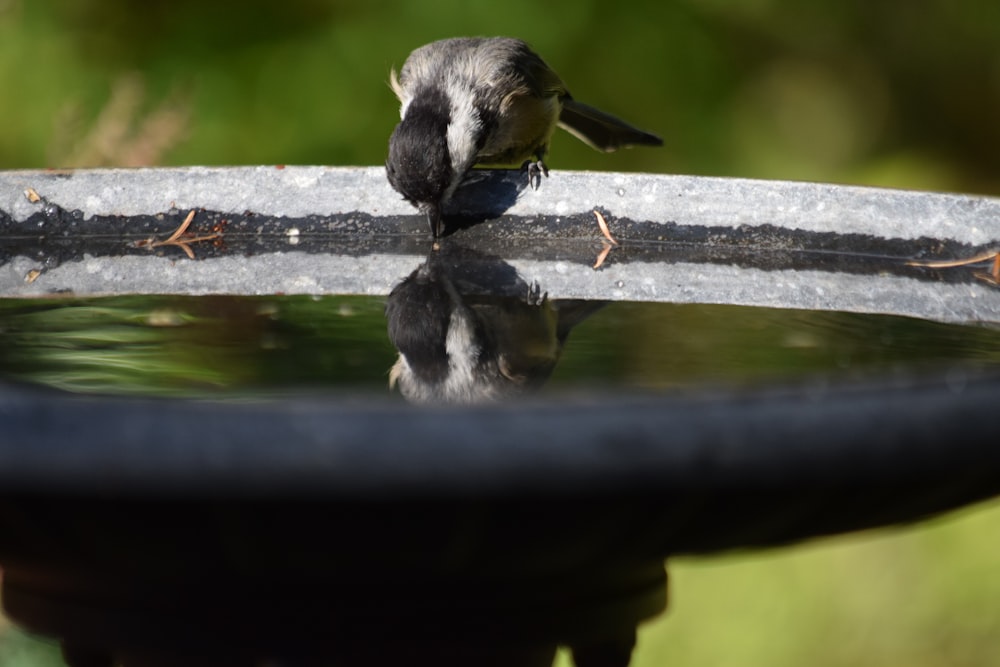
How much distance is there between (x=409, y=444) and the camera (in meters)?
0.86

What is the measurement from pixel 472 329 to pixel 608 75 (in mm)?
3285

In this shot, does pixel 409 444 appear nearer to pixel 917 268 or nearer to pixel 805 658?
pixel 917 268

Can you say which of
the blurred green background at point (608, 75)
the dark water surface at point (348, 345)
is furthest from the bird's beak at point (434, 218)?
the blurred green background at point (608, 75)

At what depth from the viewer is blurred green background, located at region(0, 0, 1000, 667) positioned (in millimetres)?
4520

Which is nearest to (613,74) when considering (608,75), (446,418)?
(608,75)

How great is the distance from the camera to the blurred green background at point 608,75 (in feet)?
14.8

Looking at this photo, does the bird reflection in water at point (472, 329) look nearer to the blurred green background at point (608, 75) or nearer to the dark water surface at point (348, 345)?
the dark water surface at point (348, 345)

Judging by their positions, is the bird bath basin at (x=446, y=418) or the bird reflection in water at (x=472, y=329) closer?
the bird bath basin at (x=446, y=418)

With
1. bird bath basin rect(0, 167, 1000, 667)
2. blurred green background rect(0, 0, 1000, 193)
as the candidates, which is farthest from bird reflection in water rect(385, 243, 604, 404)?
blurred green background rect(0, 0, 1000, 193)

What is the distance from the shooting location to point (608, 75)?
4789mm

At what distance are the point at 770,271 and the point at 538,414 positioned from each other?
118 cm

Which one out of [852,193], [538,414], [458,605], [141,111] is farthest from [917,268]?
[141,111]

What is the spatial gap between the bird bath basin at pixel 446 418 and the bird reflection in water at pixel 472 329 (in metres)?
0.02

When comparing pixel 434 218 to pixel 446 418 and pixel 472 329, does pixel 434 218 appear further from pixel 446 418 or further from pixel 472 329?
pixel 446 418
